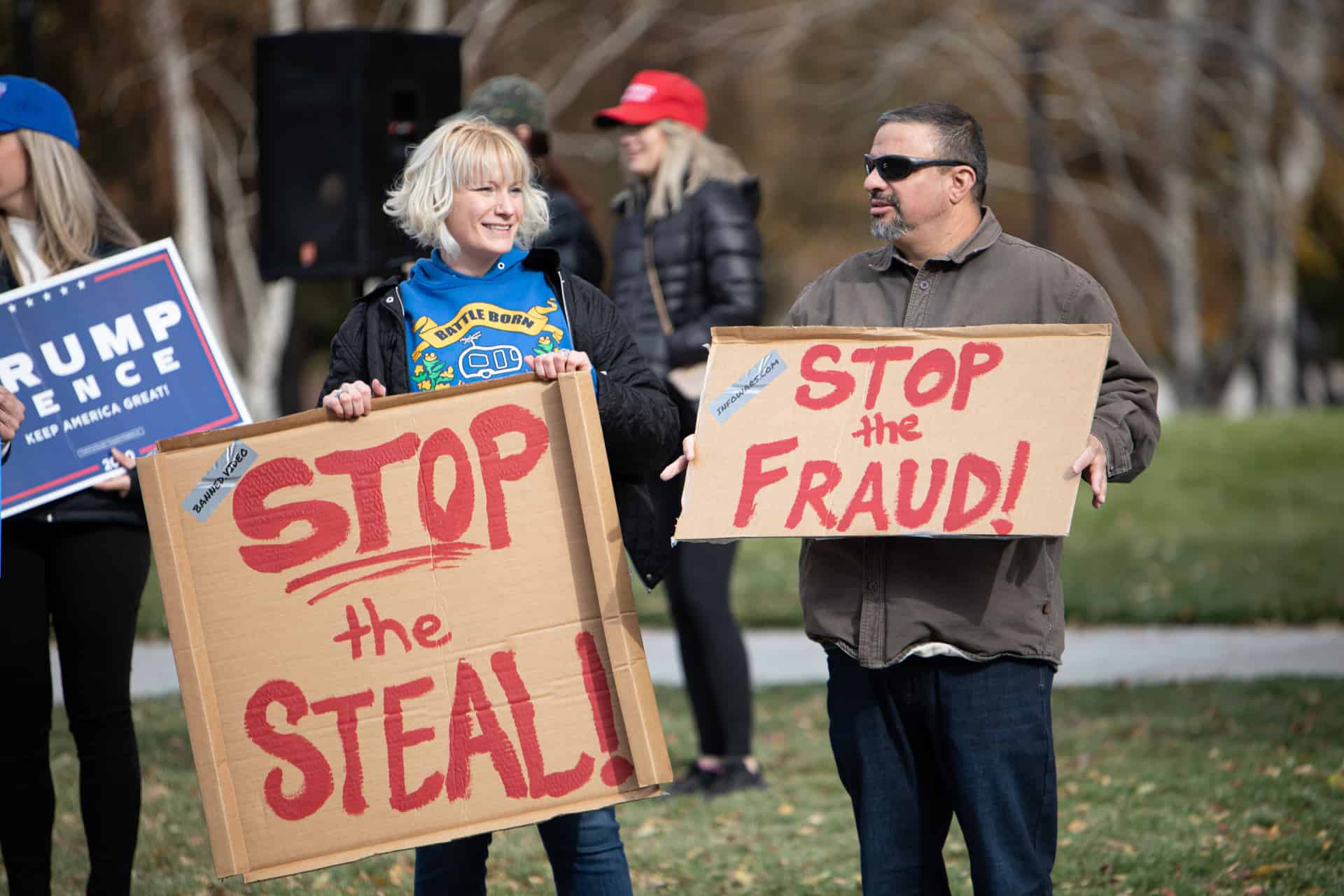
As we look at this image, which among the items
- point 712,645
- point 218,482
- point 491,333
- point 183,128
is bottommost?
point 712,645

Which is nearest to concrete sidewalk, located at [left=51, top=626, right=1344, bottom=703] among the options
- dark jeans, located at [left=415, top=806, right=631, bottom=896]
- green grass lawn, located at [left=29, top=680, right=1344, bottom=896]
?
green grass lawn, located at [left=29, top=680, right=1344, bottom=896]

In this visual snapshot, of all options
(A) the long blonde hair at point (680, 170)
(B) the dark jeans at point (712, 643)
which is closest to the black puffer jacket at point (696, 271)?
(A) the long blonde hair at point (680, 170)

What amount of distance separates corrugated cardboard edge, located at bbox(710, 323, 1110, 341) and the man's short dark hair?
0.35 metres

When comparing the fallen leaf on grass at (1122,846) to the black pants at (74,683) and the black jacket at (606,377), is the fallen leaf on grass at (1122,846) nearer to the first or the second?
the black jacket at (606,377)

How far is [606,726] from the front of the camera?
317cm

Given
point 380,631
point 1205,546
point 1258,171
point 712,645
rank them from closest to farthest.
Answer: point 380,631 < point 712,645 < point 1205,546 < point 1258,171

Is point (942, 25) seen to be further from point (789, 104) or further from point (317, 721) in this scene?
point (317, 721)

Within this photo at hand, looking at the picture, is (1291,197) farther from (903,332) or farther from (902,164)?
(903,332)

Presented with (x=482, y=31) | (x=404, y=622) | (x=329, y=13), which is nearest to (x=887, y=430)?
(x=404, y=622)

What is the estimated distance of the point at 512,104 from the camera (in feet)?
17.0

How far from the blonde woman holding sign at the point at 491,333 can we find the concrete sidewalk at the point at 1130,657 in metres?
4.40

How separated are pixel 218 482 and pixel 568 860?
1082 millimetres

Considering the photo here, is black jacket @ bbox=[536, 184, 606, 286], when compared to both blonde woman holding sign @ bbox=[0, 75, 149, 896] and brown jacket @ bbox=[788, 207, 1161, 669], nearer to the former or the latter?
blonde woman holding sign @ bbox=[0, 75, 149, 896]

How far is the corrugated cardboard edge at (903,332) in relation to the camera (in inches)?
A: 118
